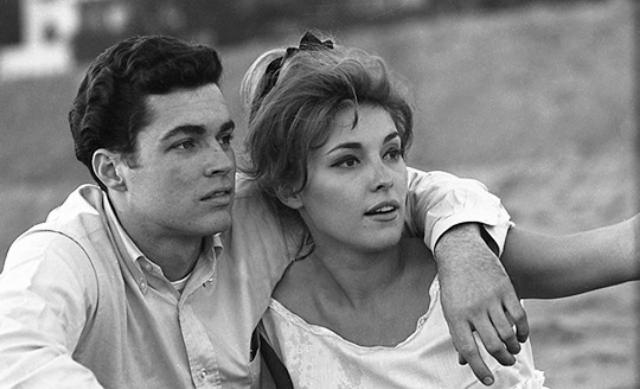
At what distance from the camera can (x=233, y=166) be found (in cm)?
295

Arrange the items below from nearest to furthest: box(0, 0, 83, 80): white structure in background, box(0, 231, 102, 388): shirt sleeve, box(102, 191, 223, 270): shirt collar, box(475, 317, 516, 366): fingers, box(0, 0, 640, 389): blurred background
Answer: box(0, 231, 102, 388): shirt sleeve, box(475, 317, 516, 366): fingers, box(102, 191, 223, 270): shirt collar, box(0, 0, 640, 389): blurred background, box(0, 0, 83, 80): white structure in background

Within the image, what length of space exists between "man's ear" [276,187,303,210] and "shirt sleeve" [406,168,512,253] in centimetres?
29

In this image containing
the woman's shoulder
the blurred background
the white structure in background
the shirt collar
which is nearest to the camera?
the shirt collar

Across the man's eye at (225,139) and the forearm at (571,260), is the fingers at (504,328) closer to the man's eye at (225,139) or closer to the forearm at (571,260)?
the forearm at (571,260)

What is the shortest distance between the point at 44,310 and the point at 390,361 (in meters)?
0.86

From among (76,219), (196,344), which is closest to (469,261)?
(196,344)

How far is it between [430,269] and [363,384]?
0.35 m

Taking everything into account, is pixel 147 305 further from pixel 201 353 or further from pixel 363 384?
pixel 363 384

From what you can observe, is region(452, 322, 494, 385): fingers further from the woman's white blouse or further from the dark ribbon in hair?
the dark ribbon in hair

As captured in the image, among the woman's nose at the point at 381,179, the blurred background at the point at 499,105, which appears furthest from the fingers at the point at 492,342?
the blurred background at the point at 499,105

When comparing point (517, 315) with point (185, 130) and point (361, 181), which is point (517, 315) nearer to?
point (361, 181)

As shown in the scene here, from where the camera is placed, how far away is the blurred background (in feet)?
27.2

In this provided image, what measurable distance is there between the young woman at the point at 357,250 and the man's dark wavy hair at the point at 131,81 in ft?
0.74

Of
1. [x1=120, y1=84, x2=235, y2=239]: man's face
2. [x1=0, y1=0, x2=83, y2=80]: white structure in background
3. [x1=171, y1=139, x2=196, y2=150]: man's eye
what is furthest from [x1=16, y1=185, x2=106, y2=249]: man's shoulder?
[x1=0, y1=0, x2=83, y2=80]: white structure in background
